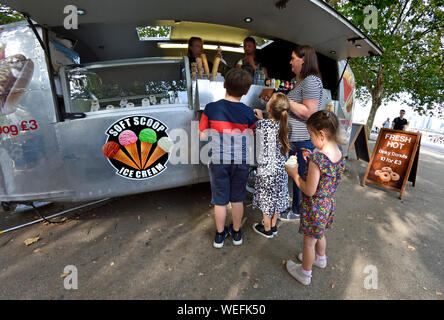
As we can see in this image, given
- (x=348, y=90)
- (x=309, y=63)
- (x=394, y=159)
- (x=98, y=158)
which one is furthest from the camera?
(x=348, y=90)

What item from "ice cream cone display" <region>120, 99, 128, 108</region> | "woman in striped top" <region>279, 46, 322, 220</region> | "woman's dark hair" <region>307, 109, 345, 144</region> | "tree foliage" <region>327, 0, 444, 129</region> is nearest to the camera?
"woman's dark hair" <region>307, 109, 345, 144</region>

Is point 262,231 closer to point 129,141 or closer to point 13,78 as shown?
point 129,141

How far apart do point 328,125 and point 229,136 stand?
0.92 m

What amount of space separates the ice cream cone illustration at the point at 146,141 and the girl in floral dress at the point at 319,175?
5.79 ft

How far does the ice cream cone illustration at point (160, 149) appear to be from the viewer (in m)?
2.74

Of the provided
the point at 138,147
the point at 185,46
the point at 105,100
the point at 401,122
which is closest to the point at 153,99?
the point at 105,100

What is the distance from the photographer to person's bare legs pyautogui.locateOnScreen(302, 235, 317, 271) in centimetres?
186

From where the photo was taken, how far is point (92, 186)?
2.65 meters

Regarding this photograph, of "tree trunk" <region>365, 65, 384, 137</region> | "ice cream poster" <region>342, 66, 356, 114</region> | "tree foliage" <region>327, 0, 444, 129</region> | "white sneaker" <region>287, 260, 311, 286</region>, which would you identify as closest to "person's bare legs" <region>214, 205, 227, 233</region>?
"white sneaker" <region>287, 260, 311, 286</region>

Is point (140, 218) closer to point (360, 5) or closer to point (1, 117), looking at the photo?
point (1, 117)

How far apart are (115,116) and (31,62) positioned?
100 centimetres

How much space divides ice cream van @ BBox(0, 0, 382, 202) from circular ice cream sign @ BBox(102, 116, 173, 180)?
1 cm

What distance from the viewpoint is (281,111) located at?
2.26m

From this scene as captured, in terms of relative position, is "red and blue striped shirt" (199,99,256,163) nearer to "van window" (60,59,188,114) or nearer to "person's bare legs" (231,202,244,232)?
"person's bare legs" (231,202,244,232)
